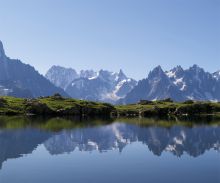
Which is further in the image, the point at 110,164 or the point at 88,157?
the point at 88,157

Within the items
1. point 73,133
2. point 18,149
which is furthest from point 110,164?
point 73,133

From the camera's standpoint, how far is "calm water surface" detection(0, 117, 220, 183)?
171 ft

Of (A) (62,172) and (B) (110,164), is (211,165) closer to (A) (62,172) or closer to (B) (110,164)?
(B) (110,164)

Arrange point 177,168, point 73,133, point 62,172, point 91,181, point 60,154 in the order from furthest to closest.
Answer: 1. point 73,133
2. point 60,154
3. point 177,168
4. point 62,172
5. point 91,181

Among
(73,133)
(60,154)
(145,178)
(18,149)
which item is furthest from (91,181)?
(73,133)

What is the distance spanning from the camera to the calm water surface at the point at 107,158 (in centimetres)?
5200

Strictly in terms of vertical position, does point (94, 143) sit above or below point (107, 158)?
above

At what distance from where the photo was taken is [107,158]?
69.5 m

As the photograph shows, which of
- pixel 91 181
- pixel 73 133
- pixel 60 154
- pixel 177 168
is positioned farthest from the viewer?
pixel 73 133

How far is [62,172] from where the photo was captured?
55.1 metres

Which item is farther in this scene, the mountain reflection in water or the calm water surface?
the mountain reflection in water

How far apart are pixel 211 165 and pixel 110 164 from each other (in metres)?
15.9

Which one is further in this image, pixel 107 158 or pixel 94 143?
pixel 94 143

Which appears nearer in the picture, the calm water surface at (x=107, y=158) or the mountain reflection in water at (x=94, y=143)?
the calm water surface at (x=107, y=158)
